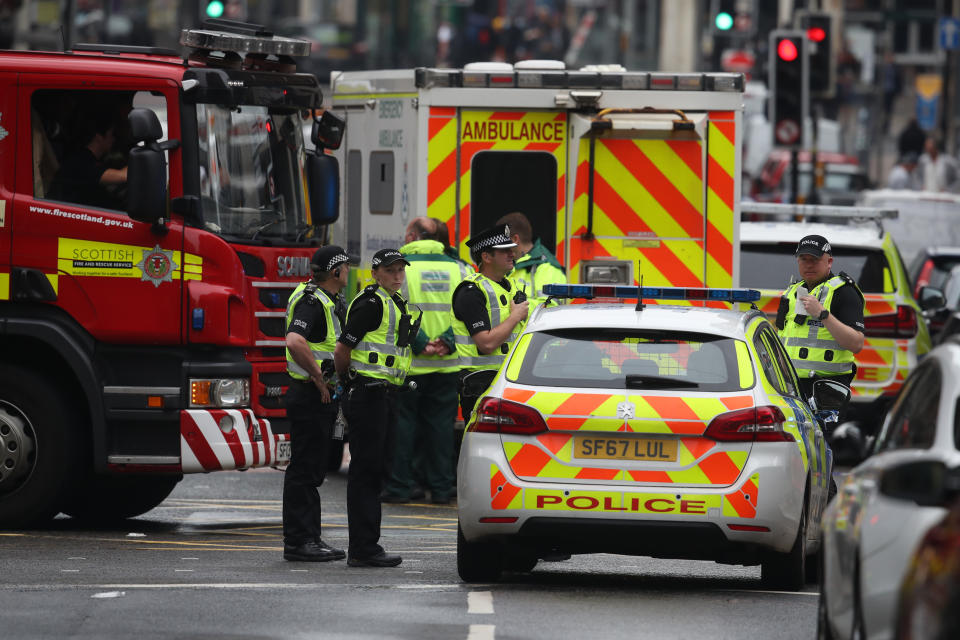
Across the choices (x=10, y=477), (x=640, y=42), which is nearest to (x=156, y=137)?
(x=10, y=477)

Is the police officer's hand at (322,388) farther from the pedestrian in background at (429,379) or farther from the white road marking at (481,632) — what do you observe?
the pedestrian in background at (429,379)

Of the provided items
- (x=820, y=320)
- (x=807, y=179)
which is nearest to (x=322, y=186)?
(x=820, y=320)

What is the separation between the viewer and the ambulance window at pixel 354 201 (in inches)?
632

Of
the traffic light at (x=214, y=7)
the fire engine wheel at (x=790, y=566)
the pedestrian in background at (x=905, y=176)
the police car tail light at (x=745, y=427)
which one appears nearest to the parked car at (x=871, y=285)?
the fire engine wheel at (x=790, y=566)

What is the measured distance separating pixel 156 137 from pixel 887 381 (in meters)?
7.20

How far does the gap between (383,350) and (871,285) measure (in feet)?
21.5

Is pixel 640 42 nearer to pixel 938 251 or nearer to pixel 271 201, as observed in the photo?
pixel 938 251

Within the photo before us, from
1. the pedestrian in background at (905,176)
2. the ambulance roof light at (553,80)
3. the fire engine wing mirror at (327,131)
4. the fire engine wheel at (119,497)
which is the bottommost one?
the fire engine wheel at (119,497)

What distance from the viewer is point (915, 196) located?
90.2 feet

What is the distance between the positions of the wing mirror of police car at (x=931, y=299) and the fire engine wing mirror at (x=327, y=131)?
6048mm

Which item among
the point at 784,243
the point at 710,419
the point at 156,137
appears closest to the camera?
the point at 710,419

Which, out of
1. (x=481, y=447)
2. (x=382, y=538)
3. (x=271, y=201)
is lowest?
(x=382, y=538)

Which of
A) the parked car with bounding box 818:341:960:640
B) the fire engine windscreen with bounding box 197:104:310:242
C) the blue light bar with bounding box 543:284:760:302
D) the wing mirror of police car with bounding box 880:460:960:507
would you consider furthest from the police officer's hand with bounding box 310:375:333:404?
the wing mirror of police car with bounding box 880:460:960:507

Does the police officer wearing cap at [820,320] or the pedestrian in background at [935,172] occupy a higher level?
the pedestrian in background at [935,172]
